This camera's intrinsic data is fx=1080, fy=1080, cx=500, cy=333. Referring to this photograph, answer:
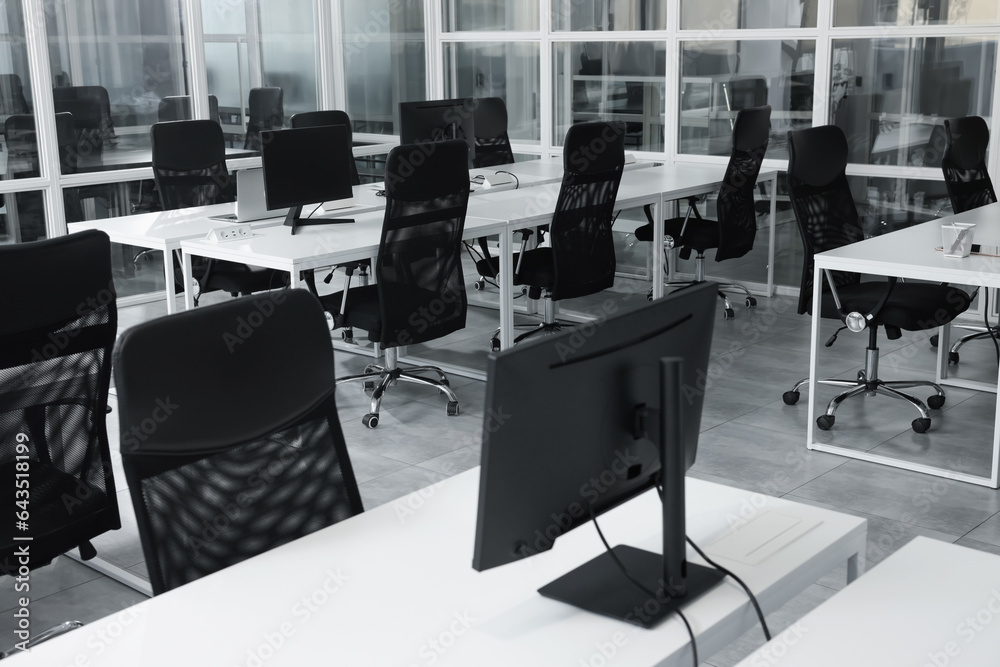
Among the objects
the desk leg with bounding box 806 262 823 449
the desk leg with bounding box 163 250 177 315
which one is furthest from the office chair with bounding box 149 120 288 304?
the desk leg with bounding box 806 262 823 449

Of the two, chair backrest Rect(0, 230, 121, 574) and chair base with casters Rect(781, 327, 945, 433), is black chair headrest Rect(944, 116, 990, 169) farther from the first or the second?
chair backrest Rect(0, 230, 121, 574)

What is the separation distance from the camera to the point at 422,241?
14.8 ft

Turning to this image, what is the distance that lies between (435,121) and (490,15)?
95.0 inches

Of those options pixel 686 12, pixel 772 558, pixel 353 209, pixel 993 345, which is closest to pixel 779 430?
pixel 993 345

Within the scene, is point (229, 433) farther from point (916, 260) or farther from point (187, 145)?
point (187, 145)

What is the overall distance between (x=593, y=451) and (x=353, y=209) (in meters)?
3.93

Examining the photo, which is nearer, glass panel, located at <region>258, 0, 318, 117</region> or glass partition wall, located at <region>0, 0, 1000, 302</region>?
glass partition wall, located at <region>0, 0, 1000, 302</region>

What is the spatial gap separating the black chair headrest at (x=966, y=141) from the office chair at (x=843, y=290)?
88 centimetres

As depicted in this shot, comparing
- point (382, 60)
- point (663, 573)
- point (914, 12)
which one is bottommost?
point (663, 573)

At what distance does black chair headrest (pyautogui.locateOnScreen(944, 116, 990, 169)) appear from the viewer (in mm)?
5340

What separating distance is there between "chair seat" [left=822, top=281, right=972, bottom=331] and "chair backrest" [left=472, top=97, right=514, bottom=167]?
10.5ft

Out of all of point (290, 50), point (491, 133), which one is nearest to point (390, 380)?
point (491, 133)

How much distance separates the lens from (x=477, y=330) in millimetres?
6234

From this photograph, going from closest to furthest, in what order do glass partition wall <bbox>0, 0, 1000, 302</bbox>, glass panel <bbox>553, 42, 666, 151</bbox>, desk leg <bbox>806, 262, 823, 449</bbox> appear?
desk leg <bbox>806, 262, 823, 449</bbox> < glass partition wall <bbox>0, 0, 1000, 302</bbox> < glass panel <bbox>553, 42, 666, 151</bbox>
